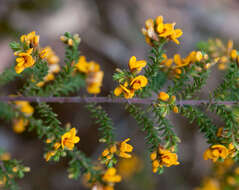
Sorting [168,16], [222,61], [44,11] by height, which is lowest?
[222,61]

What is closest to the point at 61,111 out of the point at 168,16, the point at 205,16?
the point at 168,16

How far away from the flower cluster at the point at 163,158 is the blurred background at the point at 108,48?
→ 3.18 m

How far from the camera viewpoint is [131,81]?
7.70 ft

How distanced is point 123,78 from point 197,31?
16.9 ft

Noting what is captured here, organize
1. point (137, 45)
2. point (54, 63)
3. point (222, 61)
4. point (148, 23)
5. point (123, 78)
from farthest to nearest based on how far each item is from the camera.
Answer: point (137, 45), point (54, 63), point (222, 61), point (148, 23), point (123, 78)

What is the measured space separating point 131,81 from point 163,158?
0.77 m

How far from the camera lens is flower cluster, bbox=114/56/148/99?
2318 mm

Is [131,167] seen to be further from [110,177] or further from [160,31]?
[160,31]

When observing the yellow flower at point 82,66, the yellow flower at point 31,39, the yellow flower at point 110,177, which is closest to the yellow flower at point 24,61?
the yellow flower at point 31,39

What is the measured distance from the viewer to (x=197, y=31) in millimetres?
6879

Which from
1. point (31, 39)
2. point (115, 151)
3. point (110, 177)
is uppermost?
point (31, 39)

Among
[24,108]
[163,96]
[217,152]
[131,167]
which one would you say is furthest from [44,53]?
[131,167]

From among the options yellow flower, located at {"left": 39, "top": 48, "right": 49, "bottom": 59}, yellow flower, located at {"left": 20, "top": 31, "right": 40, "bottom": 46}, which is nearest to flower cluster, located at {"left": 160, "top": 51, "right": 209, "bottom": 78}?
yellow flower, located at {"left": 39, "top": 48, "right": 49, "bottom": 59}

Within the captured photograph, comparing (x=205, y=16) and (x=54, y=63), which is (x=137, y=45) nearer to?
(x=205, y=16)
